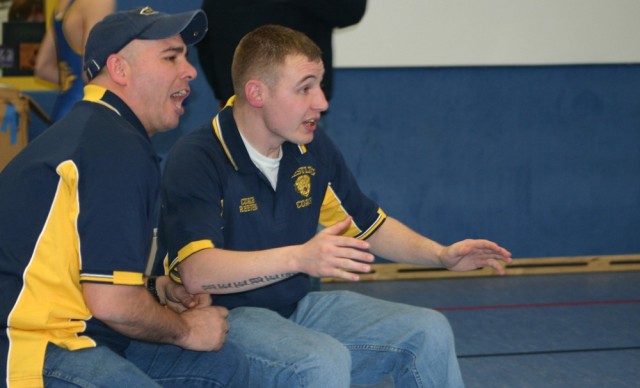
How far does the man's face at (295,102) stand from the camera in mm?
2535

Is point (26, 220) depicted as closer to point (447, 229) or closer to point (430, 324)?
point (430, 324)

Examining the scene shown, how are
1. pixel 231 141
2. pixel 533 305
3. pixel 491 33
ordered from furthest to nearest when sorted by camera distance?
1. pixel 491 33
2. pixel 533 305
3. pixel 231 141

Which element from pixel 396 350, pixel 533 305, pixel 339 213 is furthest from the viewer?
pixel 533 305

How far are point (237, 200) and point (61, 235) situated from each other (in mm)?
678

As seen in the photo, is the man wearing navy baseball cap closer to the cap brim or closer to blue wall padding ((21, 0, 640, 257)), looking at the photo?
the cap brim

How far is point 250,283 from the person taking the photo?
7.19 feet

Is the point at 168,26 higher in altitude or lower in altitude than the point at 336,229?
higher

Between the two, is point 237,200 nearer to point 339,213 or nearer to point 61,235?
point 339,213

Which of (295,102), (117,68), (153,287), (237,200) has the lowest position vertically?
(153,287)

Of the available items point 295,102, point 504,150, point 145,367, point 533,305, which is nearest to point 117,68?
point 295,102

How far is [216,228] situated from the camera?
7.53 feet

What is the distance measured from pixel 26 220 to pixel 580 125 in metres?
4.43

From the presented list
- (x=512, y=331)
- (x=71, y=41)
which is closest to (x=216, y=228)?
(x=71, y=41)

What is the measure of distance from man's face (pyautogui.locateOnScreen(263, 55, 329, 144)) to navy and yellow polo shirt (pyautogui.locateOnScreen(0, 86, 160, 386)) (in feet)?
2.24
